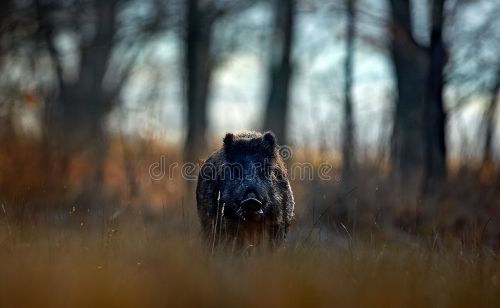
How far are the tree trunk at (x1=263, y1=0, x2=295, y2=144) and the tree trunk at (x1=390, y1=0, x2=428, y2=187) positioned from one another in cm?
444

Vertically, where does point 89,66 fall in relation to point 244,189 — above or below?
above

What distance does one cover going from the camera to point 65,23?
13523 mm

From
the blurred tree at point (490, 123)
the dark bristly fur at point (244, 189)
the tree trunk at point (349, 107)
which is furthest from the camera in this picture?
the tree trunk at point (349, 107)

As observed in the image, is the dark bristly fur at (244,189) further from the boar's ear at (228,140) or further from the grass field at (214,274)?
the grass field at (214,274)

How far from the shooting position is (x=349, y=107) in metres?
15.5

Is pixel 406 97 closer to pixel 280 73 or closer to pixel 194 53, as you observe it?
pixel 194 53

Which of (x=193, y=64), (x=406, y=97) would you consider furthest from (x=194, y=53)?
(x=406, y=97)

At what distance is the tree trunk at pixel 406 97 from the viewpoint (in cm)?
1252

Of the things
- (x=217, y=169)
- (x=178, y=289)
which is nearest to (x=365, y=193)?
(x=217, y=169)

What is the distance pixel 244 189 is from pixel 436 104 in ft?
18.2

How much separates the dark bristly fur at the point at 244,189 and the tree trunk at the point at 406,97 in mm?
4757

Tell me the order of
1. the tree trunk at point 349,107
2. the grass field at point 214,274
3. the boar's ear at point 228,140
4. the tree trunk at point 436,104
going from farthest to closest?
1. the tree trunk at point 349,107
2. the tree trunk at point 436,104
3. the boar's ear at point 228,140
4. the grass field at point 214,274

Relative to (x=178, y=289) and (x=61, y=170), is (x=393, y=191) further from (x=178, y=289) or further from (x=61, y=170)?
(x=178, y=289)

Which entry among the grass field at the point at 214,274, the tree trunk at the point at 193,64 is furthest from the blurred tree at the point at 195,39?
the grass field at the point at 214,274
